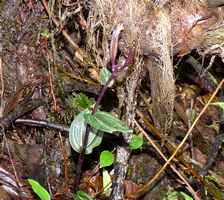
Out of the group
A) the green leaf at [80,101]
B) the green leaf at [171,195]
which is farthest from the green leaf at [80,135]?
the green leaf at [171,195]

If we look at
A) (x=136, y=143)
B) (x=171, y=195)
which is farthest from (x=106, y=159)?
(x=171, y=195)

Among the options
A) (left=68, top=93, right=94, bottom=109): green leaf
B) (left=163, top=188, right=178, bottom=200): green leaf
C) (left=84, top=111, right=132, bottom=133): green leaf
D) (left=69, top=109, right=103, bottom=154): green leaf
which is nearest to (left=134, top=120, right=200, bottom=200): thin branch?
(left=163, top=188, right=178, bottom=200): green leaf

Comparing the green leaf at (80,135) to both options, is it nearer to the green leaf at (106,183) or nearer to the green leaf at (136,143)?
the green leaf at (136,143)

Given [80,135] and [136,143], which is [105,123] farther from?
[136,143]

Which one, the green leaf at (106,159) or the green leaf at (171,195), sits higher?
the green leaf at (106,159)

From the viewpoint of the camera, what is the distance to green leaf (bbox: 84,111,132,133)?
1.15 m

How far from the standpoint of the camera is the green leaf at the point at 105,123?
115 cm

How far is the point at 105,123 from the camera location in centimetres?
117

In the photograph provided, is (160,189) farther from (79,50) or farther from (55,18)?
(55,18)

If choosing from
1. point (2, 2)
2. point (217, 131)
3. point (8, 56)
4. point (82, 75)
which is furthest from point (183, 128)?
point (2, 2)

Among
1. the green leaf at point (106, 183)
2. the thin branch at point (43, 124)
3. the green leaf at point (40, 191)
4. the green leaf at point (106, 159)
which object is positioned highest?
the thin branch at point (43, 124)

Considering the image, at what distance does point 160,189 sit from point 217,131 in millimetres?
420

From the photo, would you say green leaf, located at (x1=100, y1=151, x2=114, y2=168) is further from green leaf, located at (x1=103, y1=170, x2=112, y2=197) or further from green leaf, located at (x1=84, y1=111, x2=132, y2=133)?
green leaf, located at (x1=84, y1=111, x2=132, y2=133)

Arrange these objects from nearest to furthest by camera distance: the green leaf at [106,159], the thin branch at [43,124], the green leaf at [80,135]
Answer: the green leaf at [80,135] → the green leaf at [106,159] → the thin branch at [43,124]
